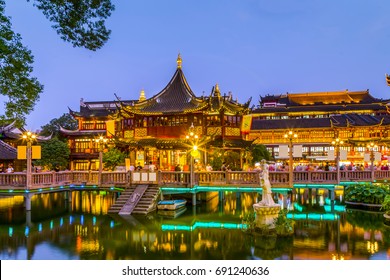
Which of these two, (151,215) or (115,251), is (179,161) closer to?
(151,215)

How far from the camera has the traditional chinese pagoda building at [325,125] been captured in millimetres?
51656

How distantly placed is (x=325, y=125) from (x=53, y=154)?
3423cm

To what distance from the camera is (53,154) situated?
41.0 meters

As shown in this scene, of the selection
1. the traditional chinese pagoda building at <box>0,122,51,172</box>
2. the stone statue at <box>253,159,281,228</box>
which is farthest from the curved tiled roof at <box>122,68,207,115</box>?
the stone statue at <box>253,159,281,228</box>

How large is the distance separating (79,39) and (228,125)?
21.0 m

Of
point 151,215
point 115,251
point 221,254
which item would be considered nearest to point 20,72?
A: point 115,251

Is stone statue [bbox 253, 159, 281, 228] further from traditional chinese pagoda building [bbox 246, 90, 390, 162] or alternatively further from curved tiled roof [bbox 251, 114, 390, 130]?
curved tiled roof [bbox 251, 114, 390, 130]

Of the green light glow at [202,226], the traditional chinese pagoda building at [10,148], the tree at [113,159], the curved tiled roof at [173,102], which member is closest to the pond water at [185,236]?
the green light glow at [202,226]

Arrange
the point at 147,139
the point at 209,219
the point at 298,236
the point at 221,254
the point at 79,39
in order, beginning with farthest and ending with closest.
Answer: the point at 147,139 → the point at 209,219 → the point at 298,236 → the point at 221,254 → the point at 79,39

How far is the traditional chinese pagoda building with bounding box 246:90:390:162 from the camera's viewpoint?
169 ft

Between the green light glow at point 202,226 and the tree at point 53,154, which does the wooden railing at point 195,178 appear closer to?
the green light glow at point 202,226

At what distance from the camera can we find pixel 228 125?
31219 millimetres

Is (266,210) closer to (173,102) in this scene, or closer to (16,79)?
(16,79)

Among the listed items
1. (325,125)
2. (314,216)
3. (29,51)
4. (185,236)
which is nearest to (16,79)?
(29,51)
